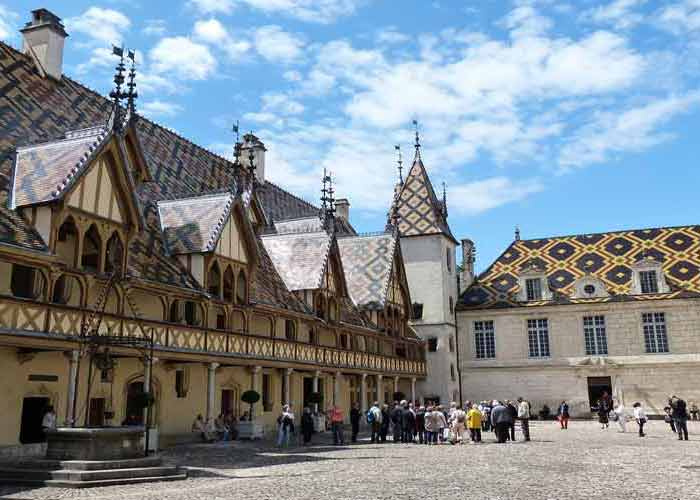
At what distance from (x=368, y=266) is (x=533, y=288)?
11.1 m

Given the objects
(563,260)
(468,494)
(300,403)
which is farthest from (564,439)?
(563,260)

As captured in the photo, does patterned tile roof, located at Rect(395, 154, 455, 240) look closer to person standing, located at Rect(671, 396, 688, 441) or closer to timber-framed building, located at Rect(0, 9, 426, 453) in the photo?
timber-framed building, located at Rect(0, 9, 426, 453)

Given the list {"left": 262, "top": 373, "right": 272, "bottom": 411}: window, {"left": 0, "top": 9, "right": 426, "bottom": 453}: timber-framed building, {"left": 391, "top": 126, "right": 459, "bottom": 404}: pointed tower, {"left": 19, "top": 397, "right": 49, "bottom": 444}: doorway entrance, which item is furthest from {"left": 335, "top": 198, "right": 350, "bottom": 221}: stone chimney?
{"left": 19, "top": 397, "right": 49, "bottom": 444}: doorway entrance

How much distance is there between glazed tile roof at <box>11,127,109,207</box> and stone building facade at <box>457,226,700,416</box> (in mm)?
28242

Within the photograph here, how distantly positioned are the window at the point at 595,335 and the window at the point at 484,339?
5.17 m

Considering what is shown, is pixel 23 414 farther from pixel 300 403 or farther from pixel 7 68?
pixel 300 403

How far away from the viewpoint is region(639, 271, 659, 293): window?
122ft

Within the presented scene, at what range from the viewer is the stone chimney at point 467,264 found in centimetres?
4451

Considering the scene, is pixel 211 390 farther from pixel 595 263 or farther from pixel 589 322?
pixel 595 263

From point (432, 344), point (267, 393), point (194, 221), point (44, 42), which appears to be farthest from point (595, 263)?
point (44, 42)

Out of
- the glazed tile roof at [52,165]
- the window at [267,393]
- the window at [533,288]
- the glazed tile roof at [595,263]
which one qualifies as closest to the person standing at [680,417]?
the window at [267,393]

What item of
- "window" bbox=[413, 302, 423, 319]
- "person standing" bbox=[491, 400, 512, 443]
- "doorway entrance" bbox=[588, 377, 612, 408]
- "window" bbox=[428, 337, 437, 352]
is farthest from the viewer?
"window" bbox=[413, 302, 423, 319]

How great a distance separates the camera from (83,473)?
10844 millimetres

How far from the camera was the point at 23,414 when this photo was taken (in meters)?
15.5
